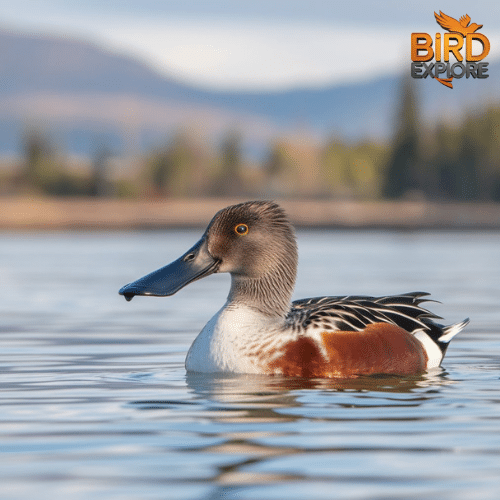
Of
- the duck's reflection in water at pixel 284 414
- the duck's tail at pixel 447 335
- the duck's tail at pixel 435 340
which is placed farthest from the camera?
the duck's tail at pixel 447 335

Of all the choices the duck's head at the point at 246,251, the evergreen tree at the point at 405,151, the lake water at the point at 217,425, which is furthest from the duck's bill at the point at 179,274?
the evergreen tree at the point at 405,151

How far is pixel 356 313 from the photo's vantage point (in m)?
9.18

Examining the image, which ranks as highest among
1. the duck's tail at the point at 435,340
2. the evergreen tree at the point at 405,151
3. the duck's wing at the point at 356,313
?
the evergreen tree at the point at 405,151

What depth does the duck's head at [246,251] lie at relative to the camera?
9.27 metres

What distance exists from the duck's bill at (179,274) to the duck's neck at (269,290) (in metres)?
0.25

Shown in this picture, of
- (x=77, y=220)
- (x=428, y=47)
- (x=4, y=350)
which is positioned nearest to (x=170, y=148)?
(x=77, y=220)

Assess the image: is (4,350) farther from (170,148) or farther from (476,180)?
(170,148)

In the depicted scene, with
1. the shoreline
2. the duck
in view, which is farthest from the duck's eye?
the shoreline

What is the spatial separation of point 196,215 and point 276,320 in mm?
73081

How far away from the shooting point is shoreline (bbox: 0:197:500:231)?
248ft

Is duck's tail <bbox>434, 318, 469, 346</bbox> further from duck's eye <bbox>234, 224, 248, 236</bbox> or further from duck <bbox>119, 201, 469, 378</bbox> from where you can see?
duck's eye <bbox>234, 224, 248, 236</bbox>

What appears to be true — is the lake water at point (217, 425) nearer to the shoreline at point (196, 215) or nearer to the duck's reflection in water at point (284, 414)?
the duck's reflection in water at point (284, 414)

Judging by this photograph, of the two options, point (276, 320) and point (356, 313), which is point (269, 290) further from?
point (356, 313)

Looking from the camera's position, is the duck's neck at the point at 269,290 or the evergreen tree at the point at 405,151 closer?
the duck's neck at the point at 269,290
